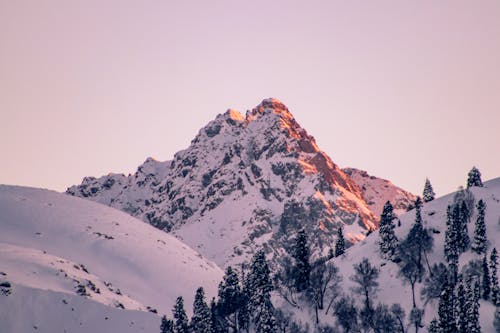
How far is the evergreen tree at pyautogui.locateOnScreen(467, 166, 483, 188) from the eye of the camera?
608ft

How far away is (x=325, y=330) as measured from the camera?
449 feet

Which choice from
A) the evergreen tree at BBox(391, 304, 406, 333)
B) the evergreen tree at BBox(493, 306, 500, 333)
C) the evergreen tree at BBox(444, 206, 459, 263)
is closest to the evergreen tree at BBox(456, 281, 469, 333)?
the evergreen tree at BBox(493, 306, 500, 333)

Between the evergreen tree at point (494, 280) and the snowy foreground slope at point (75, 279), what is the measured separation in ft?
198

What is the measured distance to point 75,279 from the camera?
152 meters

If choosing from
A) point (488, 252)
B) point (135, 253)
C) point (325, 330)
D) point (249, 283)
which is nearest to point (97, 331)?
point (249, 283)

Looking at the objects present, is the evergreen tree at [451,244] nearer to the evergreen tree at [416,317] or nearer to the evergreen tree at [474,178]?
the evergreen tree at [416,317]

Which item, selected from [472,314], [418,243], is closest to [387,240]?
[418,243]

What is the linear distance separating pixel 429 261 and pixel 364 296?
15.2 meters

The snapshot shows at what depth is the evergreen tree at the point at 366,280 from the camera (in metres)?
145

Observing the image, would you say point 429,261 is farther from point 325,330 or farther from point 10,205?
point 10,205

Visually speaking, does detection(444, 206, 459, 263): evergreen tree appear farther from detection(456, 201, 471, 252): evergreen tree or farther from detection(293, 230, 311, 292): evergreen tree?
detection(293, 230, 311, 292): evergreen tree

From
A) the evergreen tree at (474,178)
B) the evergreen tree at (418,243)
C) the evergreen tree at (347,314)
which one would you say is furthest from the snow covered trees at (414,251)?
the evergreen tree at (474,178)

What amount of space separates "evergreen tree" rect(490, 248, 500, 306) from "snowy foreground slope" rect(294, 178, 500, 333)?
1310 mm

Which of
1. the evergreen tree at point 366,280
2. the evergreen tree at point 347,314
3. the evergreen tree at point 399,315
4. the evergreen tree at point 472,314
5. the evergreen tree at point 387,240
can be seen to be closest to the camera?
the evergreen tree at point 472,314
